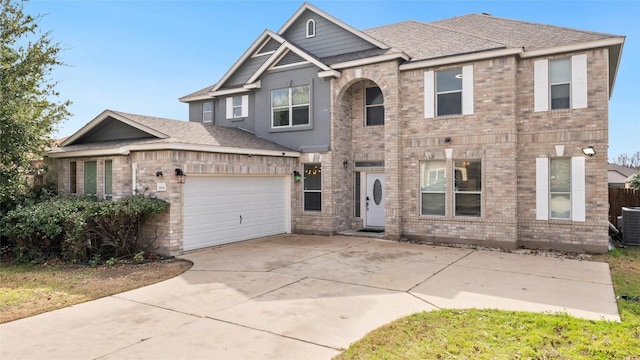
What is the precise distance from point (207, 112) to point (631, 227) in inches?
636

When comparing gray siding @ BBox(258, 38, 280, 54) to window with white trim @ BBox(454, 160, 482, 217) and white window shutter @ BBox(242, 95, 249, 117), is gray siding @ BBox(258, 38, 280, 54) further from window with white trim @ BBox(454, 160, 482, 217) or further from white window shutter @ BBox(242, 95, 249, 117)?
window with white trim @ BBox(454, 160, 482, 217)

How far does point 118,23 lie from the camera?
14.4m

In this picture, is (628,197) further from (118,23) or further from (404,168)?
(118,23)

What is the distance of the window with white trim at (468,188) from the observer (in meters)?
11.6

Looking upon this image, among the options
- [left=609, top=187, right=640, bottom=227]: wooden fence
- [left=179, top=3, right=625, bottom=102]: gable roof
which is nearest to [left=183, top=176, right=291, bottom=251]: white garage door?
[left=179, top=3, right=625, bottom=102]: gable roof

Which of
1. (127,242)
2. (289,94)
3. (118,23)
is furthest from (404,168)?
(118,23)

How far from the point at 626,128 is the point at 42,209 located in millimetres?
71739

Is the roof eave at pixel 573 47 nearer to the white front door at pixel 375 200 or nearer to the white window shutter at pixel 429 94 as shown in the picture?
the white window shutter at pixel 429 94

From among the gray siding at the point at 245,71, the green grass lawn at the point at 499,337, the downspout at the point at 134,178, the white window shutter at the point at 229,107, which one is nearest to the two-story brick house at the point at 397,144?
the downspout at the point at 134,178

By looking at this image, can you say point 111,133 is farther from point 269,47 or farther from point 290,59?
point 269,47

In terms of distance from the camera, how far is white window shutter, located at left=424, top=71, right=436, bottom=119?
39.9 feet

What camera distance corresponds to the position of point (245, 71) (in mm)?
16359

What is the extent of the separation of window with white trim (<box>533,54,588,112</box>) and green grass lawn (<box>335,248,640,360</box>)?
21.8ft

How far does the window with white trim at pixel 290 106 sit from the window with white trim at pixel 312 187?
5.59 ft
